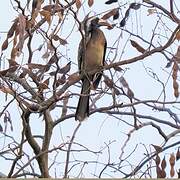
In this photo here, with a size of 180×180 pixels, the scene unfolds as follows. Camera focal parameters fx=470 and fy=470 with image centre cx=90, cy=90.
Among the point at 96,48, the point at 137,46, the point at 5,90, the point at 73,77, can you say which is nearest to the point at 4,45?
the point at 5,90

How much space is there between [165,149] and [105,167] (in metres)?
0.28

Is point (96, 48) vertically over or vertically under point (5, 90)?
over

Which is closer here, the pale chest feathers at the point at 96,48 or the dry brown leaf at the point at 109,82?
the dry brown leaf at the point at 109,82

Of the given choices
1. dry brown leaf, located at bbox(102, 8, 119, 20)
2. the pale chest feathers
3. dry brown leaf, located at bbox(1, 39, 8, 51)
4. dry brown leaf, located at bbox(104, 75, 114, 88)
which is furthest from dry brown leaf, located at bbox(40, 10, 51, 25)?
the pale chest feathers

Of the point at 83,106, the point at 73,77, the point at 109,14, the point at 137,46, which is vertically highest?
the point at 109,14

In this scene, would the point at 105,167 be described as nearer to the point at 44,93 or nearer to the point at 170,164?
the point at 170,164

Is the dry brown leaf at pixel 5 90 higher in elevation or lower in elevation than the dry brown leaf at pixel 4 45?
lower

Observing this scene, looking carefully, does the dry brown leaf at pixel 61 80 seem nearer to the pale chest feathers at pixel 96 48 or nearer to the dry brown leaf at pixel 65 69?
the dry brown leaf at pixel 65 69

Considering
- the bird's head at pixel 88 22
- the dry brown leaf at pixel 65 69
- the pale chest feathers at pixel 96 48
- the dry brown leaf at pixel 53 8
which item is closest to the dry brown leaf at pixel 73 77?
the dry brown leaf at pixel 65 69

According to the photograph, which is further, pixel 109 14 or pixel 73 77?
pixel 73 77

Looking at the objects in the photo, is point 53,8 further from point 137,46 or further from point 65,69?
point 137,46

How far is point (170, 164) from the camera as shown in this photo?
2.04 metres

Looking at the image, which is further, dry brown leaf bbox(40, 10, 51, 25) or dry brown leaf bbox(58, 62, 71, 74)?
dry brown leaf bbox(58, 62, 71, 74)

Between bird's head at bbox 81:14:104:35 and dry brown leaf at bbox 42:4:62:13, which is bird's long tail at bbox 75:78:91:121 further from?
dry brown leaf at bbox 42:4:62:13
